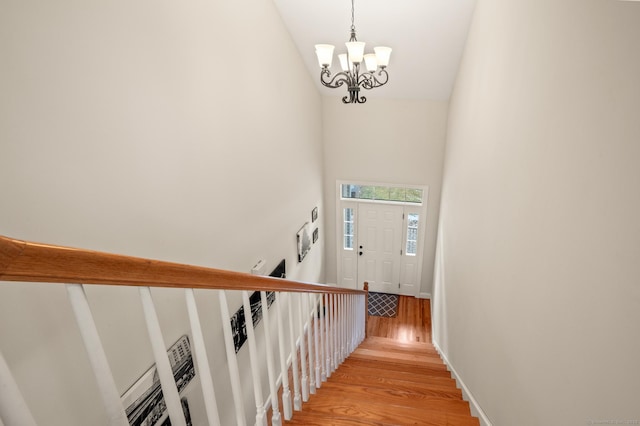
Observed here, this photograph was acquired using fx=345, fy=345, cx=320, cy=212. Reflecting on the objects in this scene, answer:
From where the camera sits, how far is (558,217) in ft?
4.66

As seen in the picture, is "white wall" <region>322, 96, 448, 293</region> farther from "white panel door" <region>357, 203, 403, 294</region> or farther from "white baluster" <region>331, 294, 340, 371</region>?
"white baluster" <region>331, 294, 340, 371</region>

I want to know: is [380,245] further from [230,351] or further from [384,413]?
[230,351]

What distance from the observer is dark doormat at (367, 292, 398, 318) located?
6219mm

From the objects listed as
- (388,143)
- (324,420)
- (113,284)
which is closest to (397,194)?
(388,143)

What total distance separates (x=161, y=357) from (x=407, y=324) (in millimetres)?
5657

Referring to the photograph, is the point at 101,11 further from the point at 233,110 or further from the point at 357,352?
the point at 357,352

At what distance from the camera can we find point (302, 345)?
189cm

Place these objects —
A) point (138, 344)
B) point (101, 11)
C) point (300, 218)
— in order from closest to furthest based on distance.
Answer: point (101, 11)
point (138, 344)
point (300, 218)

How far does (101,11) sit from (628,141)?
2177 mm

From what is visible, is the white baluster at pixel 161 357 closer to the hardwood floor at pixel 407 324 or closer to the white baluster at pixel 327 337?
the white baluster at pixel 327 337

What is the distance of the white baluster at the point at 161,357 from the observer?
2.47ft

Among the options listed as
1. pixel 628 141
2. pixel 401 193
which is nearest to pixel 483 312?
pixel 628 141

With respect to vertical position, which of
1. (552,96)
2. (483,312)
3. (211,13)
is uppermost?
(211,13)

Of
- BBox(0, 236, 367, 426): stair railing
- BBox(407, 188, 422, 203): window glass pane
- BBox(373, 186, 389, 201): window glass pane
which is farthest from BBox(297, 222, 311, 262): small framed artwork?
BBox(0, 236, 367, 426): stair railing
